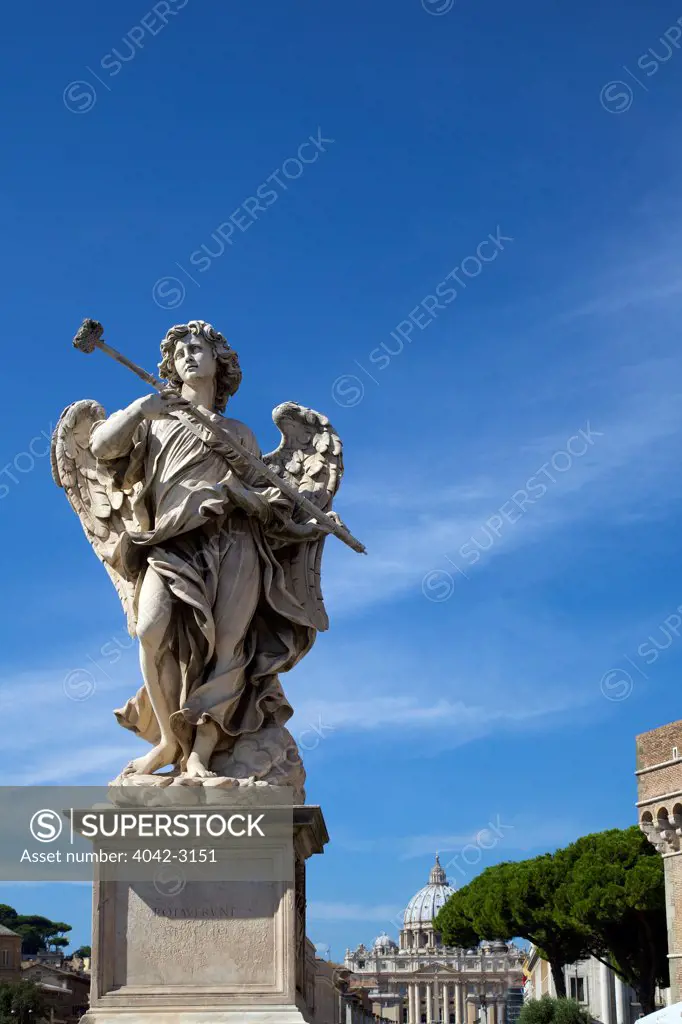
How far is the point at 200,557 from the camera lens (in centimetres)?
955

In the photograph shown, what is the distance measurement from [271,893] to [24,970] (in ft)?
270

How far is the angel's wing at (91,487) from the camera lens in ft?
32.2

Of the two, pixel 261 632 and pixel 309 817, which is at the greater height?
pixel 261 632

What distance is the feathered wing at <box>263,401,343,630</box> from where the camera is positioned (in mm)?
9909

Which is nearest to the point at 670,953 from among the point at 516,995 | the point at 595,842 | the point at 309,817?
the point at 595,842

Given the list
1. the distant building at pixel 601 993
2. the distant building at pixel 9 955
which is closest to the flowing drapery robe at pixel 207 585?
the distant building at pixel 601 993

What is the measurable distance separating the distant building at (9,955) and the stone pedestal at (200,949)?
78816 millimetres

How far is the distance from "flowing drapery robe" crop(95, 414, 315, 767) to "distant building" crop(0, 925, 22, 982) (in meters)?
78.7

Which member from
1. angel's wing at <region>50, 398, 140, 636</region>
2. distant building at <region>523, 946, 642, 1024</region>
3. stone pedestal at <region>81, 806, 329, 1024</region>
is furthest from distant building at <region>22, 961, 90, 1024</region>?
stone pedestal at <region>81, 806, 329, 1024</region>

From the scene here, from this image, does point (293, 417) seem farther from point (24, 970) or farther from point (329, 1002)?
point (24, 970)

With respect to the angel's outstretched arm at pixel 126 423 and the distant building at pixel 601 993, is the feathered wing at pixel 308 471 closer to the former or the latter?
the angel's outstretched arm at pixel 126 423

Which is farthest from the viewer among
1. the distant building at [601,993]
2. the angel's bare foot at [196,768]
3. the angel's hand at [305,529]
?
the distant building at [601,993]

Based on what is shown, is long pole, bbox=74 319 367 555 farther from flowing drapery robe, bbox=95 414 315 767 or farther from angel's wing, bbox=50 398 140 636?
angel's wing, bbox=50 398 140 636

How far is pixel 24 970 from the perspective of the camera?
84.2m
